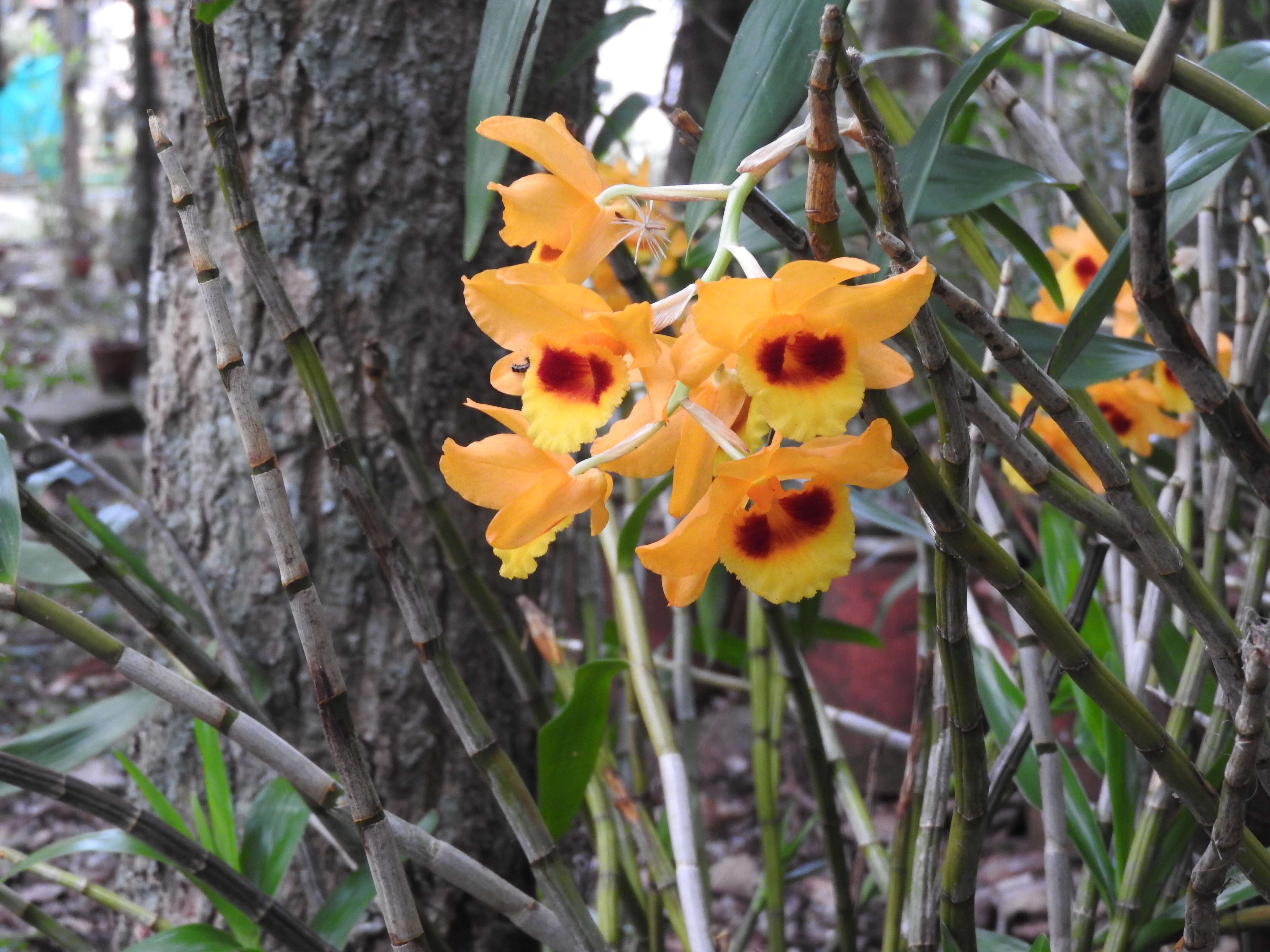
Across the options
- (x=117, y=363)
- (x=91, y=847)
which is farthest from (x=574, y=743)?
(x=117, y=363)

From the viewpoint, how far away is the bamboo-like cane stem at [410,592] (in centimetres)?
57

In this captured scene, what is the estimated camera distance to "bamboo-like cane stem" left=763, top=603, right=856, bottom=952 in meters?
0.84

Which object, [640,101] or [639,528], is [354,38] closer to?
[640,101]

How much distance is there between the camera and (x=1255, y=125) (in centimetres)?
48

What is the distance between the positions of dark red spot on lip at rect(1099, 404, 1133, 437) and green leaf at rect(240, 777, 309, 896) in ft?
2.46

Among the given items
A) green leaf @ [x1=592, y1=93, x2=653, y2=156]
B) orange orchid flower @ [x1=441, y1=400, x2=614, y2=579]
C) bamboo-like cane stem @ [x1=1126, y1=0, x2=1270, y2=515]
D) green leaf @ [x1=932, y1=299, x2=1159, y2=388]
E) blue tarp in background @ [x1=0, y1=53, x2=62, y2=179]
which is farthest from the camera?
blue tarp in background @ [x1=0, y1=53, x2=62, y2=179]

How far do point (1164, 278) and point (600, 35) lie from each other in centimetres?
63

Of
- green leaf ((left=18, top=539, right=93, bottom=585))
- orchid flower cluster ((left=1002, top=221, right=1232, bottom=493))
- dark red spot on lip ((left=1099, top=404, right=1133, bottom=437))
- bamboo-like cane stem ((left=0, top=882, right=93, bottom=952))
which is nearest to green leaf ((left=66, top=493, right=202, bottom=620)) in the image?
green leaf ((left=18, top=539, right=93, bottom=585))

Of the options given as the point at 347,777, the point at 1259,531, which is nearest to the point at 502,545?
the point at 347,777

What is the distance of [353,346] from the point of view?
1029 millimetres

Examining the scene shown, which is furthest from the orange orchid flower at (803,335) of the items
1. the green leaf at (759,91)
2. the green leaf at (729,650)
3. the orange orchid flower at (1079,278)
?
the green leaf at (729,650)

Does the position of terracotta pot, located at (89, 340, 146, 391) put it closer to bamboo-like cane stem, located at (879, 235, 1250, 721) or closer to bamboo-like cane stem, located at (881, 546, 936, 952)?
bamboo-like cane stem, located at (881, 546, 936, 952)

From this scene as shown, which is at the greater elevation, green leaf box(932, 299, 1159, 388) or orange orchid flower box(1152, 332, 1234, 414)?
green leaf box(932, 299, 1159, 388)

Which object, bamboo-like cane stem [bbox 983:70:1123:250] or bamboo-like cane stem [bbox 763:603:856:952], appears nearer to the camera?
bamboo-like cane stem [bbox 983:70:1123:250]
